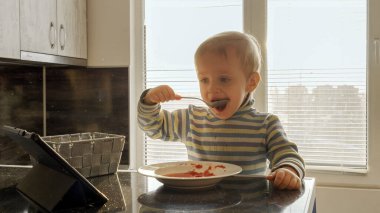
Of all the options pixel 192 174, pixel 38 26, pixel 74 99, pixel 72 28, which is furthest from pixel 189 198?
pixel 74 99

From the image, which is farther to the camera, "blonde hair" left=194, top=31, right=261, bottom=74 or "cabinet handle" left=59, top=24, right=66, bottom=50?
"cabinet handle" left=59, top=24, right=66, bottom=50

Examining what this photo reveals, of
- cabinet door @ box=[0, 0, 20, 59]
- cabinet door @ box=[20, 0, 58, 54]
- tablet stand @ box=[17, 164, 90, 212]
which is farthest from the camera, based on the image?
cabinet door @ box=[20, 0, 58, 54]

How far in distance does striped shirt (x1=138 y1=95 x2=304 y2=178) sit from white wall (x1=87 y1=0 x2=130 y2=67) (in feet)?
2.81

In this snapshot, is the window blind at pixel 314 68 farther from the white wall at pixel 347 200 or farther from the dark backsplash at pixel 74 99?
the dark backsplash at pixel 74 99

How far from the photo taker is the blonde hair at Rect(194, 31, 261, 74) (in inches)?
49.9

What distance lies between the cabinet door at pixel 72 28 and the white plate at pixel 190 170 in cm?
103

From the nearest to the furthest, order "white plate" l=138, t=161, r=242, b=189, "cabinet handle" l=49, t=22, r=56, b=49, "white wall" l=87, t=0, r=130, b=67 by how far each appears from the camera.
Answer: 1. "white plate" l=138, t=161, r=242, b=189
2. "cabinet handle" l=49, t=22, r=56, b=49
3. "white wall" l=87, t=0, r=130, b=67

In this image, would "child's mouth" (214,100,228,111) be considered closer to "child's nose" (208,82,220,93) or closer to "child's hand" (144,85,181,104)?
"child's nose" (208,82,220,93)

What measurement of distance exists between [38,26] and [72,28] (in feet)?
1.03

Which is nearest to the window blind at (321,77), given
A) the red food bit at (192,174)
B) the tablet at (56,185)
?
the red food bit at (192,174)

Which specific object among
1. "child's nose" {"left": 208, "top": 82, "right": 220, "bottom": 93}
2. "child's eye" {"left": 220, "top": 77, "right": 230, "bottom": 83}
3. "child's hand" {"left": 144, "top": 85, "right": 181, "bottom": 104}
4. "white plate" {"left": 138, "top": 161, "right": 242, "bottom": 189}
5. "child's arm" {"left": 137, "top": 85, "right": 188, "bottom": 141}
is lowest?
"white plate" {"left": 138, "top": 161, "right": 242, "bottom": 189}

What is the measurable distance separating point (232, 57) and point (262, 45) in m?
0.88

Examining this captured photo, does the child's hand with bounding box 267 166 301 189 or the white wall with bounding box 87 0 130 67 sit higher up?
the white wall with bounding box 87 0 130 67

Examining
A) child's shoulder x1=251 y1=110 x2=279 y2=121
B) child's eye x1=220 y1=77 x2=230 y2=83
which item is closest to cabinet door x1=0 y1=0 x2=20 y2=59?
child's eye x1=220 y1=77 x2=230 y2=83
